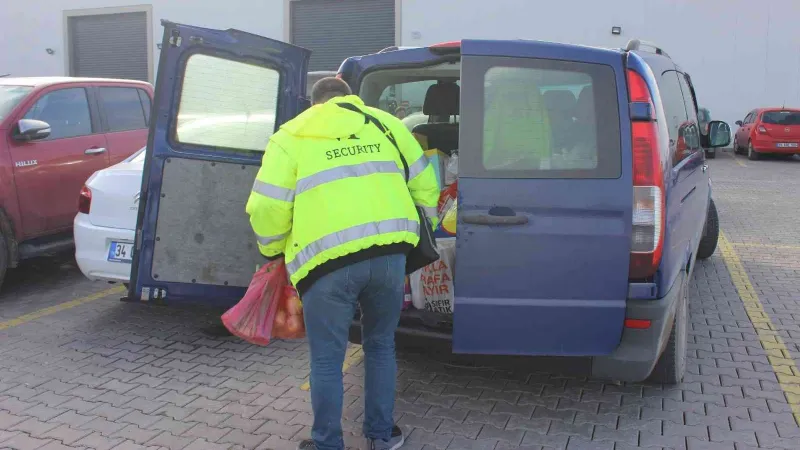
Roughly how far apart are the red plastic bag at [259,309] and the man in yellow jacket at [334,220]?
18 centimetres

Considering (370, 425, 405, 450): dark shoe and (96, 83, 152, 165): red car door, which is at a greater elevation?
(96, 83, 152, 165): red car door

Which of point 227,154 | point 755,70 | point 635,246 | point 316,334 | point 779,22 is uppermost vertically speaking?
point 779,22

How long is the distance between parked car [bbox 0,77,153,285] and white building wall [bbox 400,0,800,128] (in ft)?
47.1

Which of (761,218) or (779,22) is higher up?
(779,22)

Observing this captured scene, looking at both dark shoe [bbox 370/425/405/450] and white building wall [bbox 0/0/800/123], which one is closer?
dark shoe [bbox 370/425/405/450]

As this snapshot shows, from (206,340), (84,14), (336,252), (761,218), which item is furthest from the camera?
(84,14)

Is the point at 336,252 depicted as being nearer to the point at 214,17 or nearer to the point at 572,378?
the point at 572,378

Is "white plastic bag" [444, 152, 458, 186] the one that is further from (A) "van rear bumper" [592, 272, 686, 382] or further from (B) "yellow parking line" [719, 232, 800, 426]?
(B) "yellow parking line" [719, 232, 800, 426]

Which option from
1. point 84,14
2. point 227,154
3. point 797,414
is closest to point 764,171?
point 797,414

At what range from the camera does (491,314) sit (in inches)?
131

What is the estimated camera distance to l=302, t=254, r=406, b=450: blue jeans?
3008 millimetres

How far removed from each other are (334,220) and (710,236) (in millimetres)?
5472

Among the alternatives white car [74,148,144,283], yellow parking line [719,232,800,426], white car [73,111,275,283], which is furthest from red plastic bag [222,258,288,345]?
yellow parking line [719,232,800,426]

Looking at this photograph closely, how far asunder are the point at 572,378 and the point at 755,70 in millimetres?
19537
